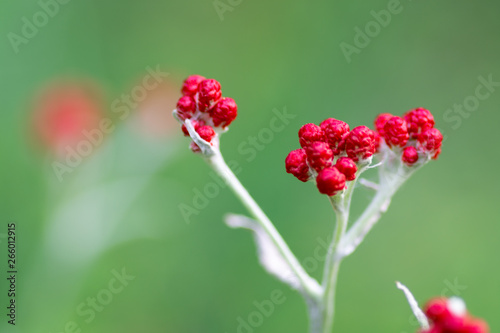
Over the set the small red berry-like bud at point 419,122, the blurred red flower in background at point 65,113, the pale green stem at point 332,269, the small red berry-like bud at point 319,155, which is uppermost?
the blurred red flower in background at point 65,113

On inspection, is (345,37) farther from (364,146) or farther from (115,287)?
(364,146)

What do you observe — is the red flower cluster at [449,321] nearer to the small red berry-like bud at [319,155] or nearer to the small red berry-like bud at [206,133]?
the small red berry-like bud at [319,155]

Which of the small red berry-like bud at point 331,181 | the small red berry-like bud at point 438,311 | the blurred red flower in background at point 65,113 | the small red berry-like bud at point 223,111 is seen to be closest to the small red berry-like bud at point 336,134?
the small red berry-like bud at point 331,181

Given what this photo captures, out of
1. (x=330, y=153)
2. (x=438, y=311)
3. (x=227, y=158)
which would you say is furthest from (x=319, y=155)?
(x=227, y=158)

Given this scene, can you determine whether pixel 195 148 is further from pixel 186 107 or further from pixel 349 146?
pixel 349 146

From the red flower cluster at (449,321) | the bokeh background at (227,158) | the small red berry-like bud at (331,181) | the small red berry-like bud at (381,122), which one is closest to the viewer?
the red flower cluster at (449,321)

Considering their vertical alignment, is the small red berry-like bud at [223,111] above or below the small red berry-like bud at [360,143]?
above

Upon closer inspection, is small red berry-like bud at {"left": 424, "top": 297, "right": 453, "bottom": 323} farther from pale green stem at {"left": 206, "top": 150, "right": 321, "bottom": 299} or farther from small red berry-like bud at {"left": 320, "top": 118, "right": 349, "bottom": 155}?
small red berry-like bud at {"left": 320, "top": 118, "right": 349, "bottom": 155}
